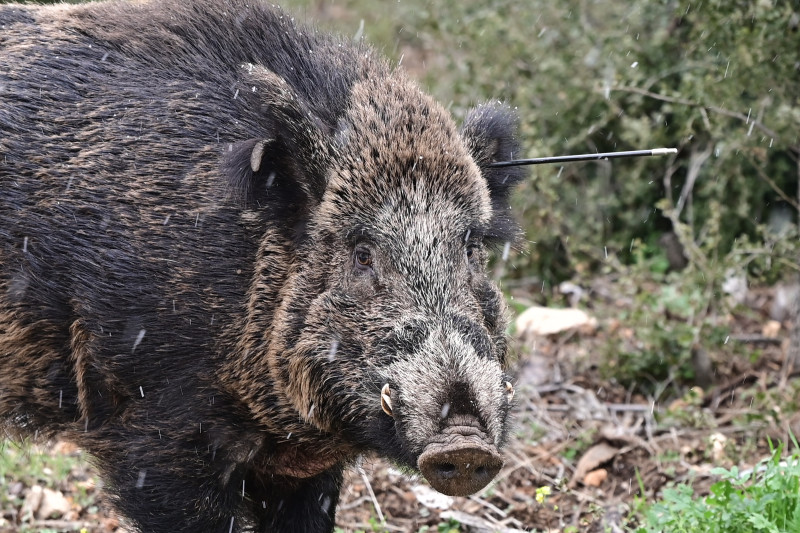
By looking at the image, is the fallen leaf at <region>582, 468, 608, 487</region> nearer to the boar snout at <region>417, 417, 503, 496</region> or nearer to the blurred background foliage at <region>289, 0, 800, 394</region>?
the blurred background foliage at <region>289, 0, 800, 394</region>

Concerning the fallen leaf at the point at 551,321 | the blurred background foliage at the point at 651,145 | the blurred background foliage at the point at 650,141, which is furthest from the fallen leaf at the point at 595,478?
the fallen leaf at the point at 551,321

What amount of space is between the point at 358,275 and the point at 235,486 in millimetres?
1201

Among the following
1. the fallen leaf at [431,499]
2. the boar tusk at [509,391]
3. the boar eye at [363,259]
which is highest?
the boar eye at [363,259]

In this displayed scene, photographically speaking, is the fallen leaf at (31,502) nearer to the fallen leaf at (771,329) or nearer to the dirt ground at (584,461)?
the dirt ground at (584,461)

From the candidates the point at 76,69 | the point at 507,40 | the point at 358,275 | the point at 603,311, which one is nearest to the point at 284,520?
the point at 358,275

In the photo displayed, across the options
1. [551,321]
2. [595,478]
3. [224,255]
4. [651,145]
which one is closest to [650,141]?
[651,145]

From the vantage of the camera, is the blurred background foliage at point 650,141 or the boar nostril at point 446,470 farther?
the blurred background foliage at point 650,141

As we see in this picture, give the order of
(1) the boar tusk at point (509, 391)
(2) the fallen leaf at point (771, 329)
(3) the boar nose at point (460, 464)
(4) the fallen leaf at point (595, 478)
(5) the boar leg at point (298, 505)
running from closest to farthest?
(3) the boar nose at point (460, 464), (1) the boar tusk at point (509, 391), (5) the boar leg at point (298, 505), (4) the fallen leaf at point (595, 478), (2) the fallen leaf at point (771, 329)

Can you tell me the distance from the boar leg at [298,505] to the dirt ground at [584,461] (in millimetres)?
277

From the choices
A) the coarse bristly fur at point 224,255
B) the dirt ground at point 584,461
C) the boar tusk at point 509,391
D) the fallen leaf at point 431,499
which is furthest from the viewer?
the fallen leaf at point 431,499

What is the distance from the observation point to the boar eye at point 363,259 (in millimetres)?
4387

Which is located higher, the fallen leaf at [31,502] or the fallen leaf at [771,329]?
the fallen leaf at [771,329]

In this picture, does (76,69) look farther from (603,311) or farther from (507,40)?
(507,40)

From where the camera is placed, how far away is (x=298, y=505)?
5266mm
